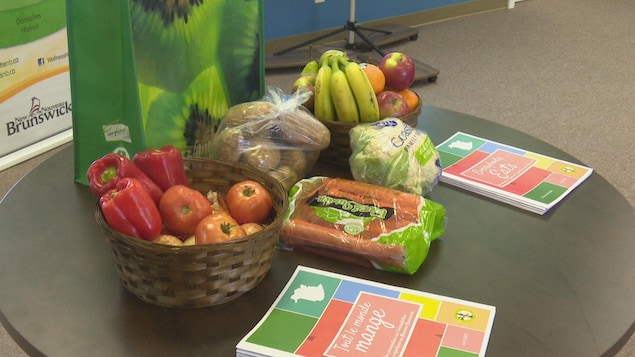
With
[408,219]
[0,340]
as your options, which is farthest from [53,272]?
[0,340]

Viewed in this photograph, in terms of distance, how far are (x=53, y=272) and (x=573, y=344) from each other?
72 centimetres

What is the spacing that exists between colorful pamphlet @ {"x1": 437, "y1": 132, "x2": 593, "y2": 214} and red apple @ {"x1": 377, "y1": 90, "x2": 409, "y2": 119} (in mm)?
132

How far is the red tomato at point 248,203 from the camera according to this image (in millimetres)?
1034

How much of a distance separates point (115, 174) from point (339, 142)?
45 centimetres

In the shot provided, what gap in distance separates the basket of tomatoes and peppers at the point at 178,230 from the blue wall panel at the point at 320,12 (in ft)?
9.35

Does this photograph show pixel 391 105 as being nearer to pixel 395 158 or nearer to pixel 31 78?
pixel 395 158

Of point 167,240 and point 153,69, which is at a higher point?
point 153,69

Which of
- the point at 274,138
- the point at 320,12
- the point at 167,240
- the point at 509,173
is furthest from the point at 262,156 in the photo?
the point at 320,12

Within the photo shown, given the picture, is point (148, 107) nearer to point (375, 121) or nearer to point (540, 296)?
point (375, 121)

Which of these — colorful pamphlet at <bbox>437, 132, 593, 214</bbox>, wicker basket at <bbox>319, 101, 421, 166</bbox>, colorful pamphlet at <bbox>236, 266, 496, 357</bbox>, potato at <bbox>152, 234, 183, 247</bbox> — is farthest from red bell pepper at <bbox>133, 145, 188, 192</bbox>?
colorful pamphlet at <bbox>437, 132, 593, 214</bbox>

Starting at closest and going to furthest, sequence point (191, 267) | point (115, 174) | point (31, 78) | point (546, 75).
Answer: point (191, 267), point (115, 174), point (31, 78), point (546, 75)

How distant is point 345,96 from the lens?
1.31 meters

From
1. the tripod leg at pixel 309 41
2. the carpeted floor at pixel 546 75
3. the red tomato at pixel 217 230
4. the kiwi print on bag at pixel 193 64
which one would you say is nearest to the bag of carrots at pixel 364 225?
the red tomato at pixel 217 230

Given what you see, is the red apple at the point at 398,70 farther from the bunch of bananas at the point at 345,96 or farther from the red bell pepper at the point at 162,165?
the red bell pepper at the point at 162,165
